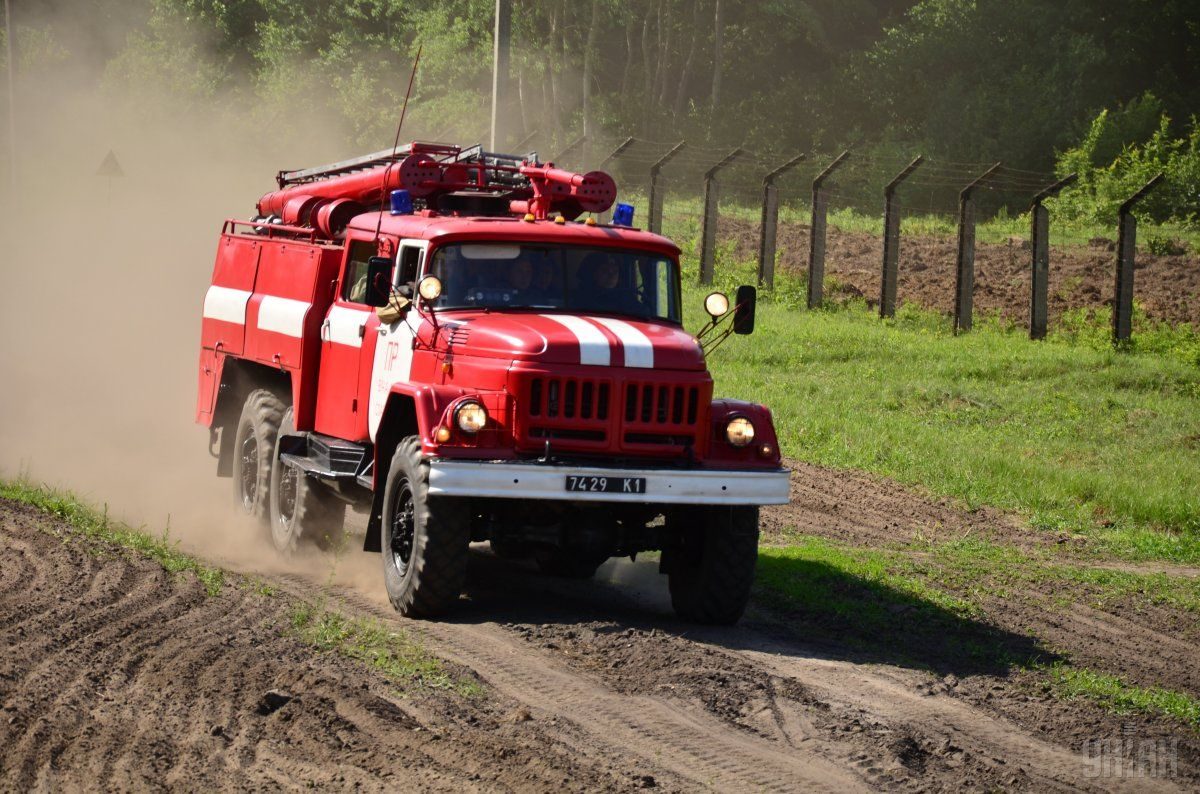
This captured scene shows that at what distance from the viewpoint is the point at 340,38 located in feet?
209

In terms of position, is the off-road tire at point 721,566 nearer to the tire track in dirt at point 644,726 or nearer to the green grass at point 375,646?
the tire track in dirt at point 644,726

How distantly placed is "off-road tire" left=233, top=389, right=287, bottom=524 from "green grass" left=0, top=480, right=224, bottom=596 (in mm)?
865

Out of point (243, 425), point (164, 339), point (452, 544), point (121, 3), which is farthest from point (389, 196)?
point (121, 3)

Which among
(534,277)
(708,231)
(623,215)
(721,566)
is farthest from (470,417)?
(708,231)

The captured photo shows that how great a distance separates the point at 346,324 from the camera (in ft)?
38.4

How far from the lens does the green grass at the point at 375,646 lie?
8.08m

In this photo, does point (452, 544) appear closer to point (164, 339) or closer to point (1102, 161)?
point (164, 339)

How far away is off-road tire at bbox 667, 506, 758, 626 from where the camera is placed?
9914 mm

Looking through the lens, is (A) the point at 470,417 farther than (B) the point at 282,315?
No

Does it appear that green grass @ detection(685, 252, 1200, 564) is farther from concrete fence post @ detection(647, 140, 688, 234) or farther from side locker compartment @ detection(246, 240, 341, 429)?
side locker compartment @ detection(246, 240, 341, 429)

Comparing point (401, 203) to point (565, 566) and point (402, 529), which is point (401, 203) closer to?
point (402, 529)

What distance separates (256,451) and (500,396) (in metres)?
4.75

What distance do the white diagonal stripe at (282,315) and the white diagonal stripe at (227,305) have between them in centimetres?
56

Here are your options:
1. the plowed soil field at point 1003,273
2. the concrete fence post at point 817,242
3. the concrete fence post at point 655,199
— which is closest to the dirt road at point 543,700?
the concrete fence post at point 817,242
